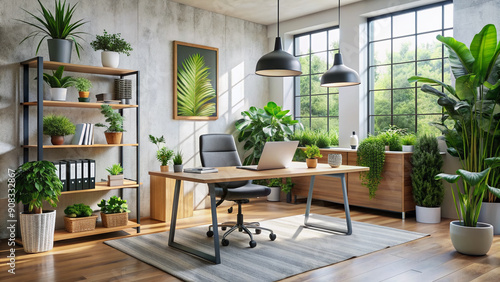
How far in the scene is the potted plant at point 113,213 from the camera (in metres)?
4.34

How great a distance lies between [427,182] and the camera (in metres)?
4.86

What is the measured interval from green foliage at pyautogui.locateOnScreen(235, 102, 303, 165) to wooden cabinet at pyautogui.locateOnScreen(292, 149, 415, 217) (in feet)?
2.33

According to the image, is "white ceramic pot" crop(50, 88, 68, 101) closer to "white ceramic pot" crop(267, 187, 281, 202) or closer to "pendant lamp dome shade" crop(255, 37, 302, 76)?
"pendant lamp dome shade" crop(255, 37, 302, 76)

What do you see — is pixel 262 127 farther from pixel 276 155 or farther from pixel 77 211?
pixel 77 211

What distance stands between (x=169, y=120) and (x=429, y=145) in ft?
10.4

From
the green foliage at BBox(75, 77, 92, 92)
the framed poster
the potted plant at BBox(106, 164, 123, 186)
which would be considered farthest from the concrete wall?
the potted plant at BBox(106, 164, 123, 186)

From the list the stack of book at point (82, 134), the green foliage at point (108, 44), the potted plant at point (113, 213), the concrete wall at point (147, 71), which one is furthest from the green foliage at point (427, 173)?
the stack of book at point (82, 134)

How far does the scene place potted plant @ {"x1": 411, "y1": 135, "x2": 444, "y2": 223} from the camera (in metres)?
4.84

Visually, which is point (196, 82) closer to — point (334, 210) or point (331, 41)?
point (331, 41)

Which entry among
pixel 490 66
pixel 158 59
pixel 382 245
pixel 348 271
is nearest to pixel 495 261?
pixel 382 245

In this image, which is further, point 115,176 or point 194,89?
point 194,89

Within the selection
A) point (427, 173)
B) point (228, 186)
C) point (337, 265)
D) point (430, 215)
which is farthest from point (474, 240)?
point (228, 186)

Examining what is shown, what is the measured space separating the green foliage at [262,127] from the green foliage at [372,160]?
3.98 ft

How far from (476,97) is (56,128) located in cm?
393
